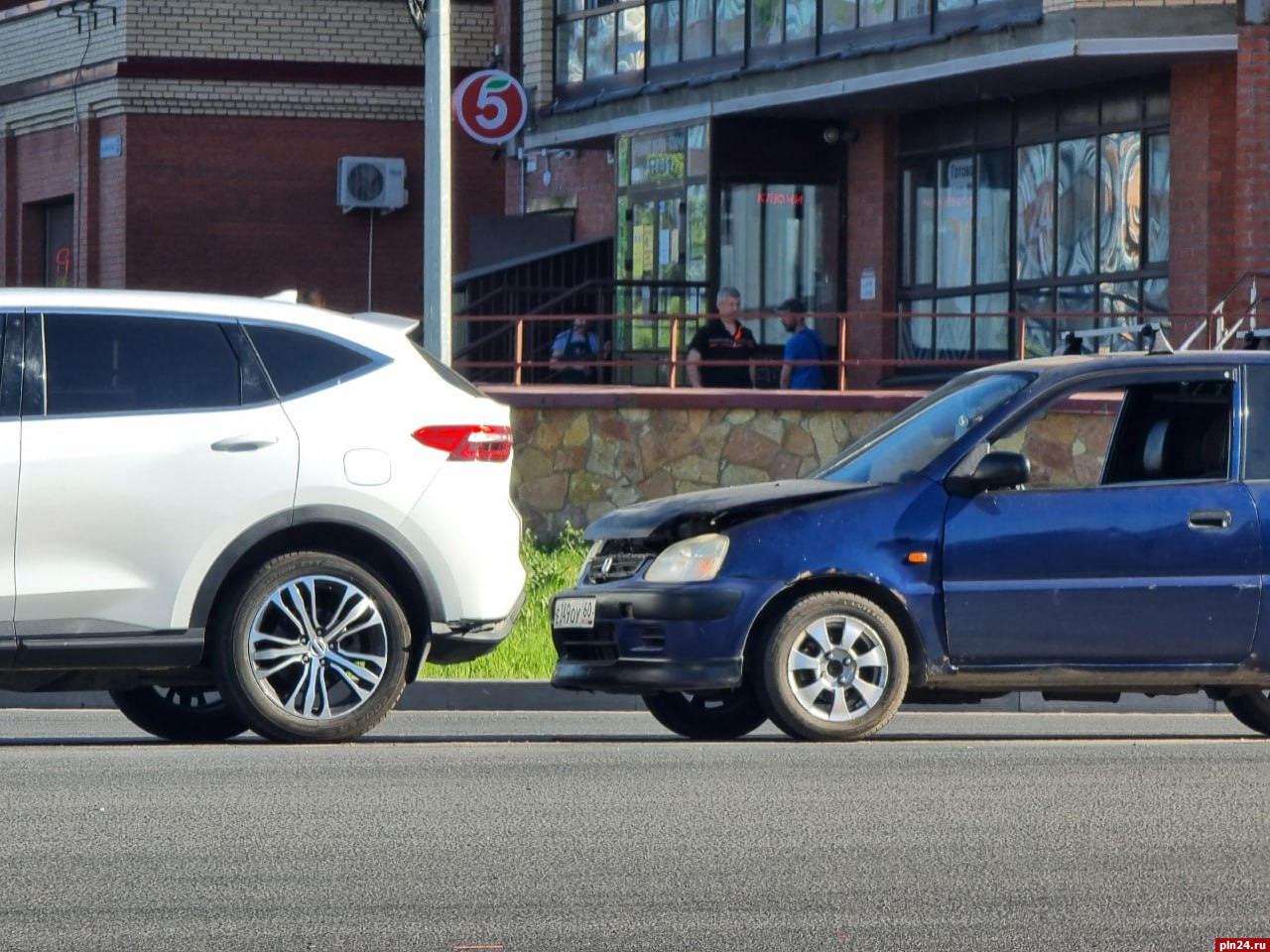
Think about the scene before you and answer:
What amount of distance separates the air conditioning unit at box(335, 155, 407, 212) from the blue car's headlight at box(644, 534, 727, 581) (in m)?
23.0

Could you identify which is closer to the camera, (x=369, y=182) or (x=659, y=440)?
(x=659, y=440)

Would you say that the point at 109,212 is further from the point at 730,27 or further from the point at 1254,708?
the point at 1254,708

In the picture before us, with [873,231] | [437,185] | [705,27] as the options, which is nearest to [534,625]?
[437,185]

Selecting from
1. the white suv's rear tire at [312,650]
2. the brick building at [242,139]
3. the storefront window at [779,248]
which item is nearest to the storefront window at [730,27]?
the storefront window at [779,248]

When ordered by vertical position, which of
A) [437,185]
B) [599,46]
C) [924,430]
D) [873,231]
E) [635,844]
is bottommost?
[635,844]

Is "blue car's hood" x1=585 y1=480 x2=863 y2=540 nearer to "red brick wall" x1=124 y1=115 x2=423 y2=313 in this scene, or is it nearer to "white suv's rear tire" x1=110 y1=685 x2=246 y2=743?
"white suv's rear tire" x1=110 y1=685 x2=246 y2=743

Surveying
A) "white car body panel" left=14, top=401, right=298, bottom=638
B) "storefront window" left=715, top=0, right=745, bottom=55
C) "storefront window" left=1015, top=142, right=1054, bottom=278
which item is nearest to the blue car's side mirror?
"white car body panel" left=14, top=401, right=298, bottom=638

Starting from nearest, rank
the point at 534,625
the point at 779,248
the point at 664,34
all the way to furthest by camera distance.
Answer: the point at 534,625
the point at 779,248
the point at 664,34

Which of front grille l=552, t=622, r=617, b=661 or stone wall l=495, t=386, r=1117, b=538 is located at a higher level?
stone wall l=495, t=386, r=1117, b=538

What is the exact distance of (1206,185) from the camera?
21.7m

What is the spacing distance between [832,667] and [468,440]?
1.69m

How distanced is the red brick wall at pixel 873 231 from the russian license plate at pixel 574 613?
15752 millimetres

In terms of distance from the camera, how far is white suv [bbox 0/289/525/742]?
935cm

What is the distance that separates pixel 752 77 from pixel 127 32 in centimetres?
1013
